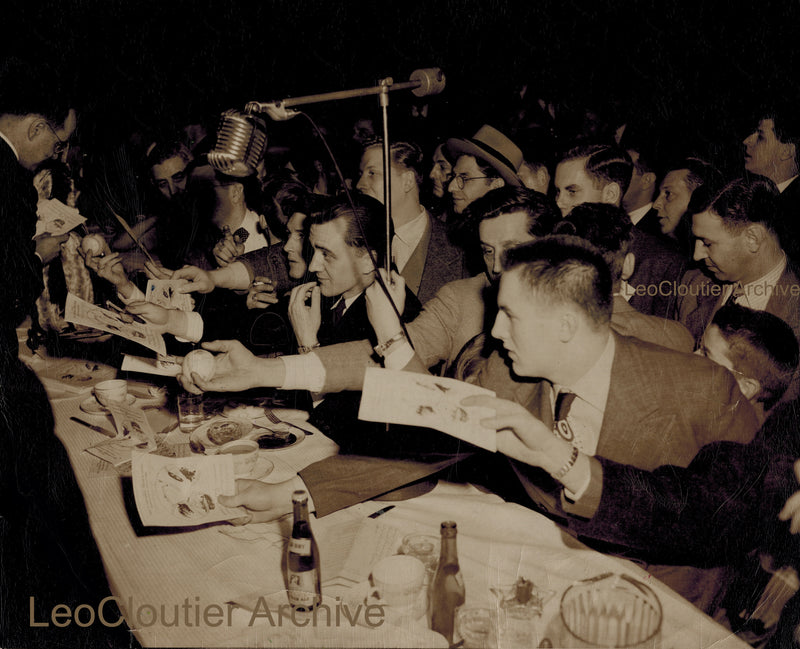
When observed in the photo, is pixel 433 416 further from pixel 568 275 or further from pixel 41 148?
pixel 41 148

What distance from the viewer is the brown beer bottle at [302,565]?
1.24 meters

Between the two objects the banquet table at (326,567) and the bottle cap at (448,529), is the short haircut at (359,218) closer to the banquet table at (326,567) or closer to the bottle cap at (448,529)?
the banquet table at (326,567)

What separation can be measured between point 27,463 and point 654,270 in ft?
9.48

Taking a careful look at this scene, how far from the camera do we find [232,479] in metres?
1.55

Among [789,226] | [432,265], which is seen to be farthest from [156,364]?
[789,226]

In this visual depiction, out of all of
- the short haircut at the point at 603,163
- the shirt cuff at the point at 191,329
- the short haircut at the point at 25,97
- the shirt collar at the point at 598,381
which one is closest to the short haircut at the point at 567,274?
the shirt collar at the point at 598,381

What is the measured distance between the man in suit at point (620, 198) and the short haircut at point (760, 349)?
0.86 meters

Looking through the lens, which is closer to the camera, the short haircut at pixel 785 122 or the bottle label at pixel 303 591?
the bottle label at pixel 303 591

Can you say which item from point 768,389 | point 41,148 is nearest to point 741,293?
point 768,389

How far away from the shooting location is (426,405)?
4.71 feet

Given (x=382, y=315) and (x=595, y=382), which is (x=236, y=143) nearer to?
(x=382, y=315)

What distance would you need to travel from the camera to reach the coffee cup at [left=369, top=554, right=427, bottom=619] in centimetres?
120

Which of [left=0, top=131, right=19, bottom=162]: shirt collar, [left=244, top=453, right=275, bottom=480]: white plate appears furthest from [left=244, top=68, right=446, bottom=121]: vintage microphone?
[left=0, top=131, right=19, bottom=162]: shirt collar

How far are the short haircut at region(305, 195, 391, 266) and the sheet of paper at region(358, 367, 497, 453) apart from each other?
1.21 m
